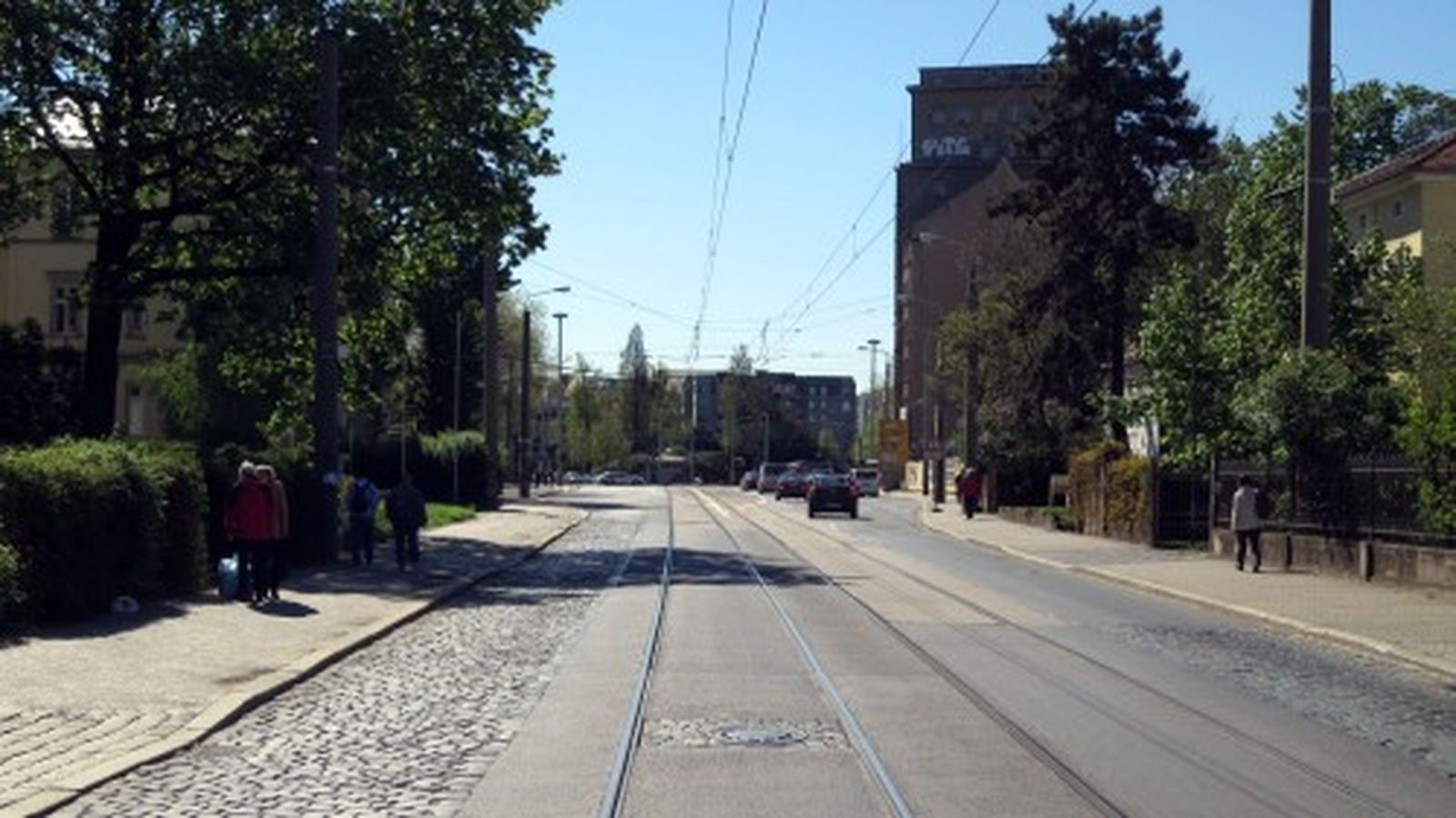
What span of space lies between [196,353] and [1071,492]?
27.0 meters

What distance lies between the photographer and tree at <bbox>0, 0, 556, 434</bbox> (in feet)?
111

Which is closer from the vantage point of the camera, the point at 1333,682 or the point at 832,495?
the point at 1333,682

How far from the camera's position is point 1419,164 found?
48.7 meters

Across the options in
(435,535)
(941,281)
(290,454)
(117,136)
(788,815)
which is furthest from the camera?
(941,281)

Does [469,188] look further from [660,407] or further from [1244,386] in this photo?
Result: [660,407]

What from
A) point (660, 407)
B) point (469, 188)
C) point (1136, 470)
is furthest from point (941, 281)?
point (469, 188)

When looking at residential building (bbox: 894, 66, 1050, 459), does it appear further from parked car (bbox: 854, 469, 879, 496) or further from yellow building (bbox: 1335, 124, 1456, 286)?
yellow building (bbox: 1335, 124, 1456, 286)

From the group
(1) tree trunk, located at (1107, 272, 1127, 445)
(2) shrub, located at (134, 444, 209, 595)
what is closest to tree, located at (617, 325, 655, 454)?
(1) tree trunk, located at (1107, 272, 1127, 445)

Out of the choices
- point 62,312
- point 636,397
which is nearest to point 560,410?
point 636,397

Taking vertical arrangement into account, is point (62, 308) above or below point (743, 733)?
above

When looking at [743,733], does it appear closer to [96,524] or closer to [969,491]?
[96,524]

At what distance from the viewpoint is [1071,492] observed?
50344 mm

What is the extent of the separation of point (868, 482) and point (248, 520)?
79.5m

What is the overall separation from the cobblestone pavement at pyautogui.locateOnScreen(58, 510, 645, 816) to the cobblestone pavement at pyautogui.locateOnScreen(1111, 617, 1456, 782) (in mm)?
5976
